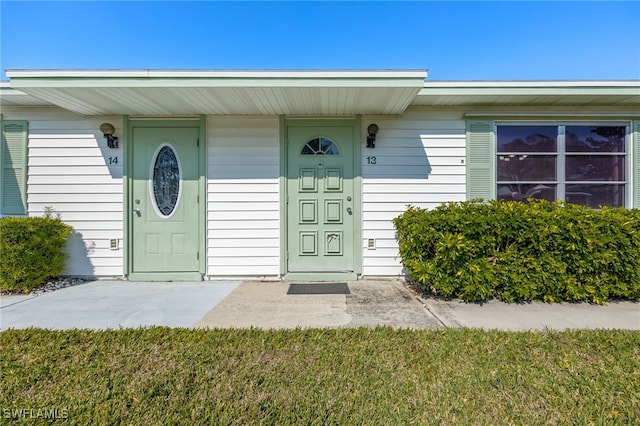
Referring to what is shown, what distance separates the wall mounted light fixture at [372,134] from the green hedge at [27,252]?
14.3 feet

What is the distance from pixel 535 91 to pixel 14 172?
715 centimetres

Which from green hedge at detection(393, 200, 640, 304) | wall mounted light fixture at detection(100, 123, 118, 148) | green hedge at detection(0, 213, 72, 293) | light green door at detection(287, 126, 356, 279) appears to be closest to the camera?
green hedge at detection(393, 200, 640, 304)

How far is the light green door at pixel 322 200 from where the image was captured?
4273 millimetres

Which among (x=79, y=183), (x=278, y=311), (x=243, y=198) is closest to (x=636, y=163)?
(x=278, y=311)

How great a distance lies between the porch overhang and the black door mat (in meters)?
2.39

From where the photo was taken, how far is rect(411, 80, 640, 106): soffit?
3.73 m

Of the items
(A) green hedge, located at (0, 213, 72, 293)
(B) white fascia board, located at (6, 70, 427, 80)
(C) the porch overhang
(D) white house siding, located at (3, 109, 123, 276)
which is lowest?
(A) green hedge, located at (0, 213, 72, 293)

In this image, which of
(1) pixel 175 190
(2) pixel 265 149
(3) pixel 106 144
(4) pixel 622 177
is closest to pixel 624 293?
(4) pixel 622 177

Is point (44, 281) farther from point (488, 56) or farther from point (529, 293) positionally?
point (488, 56)

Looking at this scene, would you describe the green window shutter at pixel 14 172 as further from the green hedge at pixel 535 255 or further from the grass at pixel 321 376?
the green hedge at pixel 535 255

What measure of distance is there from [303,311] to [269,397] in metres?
1.37

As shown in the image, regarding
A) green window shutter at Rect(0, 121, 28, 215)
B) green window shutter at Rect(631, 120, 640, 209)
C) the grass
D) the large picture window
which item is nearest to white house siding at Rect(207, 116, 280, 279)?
the grass

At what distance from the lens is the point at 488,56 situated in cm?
597

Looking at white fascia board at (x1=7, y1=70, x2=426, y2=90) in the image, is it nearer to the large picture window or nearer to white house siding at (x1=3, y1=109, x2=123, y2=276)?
white house siding at (x1=3, y1=109, x2=123, y2=276)
